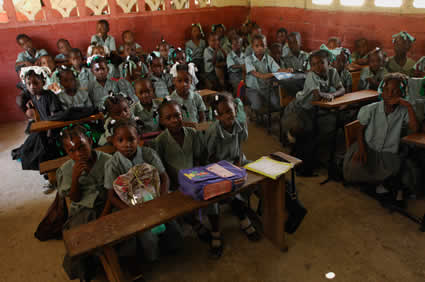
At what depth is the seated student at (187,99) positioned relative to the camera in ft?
11.3

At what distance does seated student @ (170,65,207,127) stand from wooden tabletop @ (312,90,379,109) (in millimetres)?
1329

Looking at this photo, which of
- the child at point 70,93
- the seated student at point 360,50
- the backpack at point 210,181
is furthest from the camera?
the seated student at point 360,50

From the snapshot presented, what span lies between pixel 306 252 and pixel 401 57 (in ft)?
11.0

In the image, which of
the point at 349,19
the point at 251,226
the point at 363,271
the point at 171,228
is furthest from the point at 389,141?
the point at 349,19

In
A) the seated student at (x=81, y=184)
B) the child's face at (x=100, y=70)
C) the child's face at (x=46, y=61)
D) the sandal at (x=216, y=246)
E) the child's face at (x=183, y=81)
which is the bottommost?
the sandal at (x=216, y=246)

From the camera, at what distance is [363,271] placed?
7.35 feet

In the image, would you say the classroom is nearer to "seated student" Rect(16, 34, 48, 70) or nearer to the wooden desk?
the wooden desk

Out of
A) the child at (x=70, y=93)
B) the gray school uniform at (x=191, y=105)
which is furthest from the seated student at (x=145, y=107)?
the child at (x=70, y=93)

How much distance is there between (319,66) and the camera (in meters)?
3.70

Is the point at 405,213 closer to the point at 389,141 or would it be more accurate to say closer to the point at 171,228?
the point at 389,141

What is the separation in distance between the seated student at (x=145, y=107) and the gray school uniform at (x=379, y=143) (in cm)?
208

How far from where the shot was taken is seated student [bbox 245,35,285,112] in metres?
4.99

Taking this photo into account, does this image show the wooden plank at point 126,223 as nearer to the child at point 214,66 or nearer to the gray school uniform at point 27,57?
the child at point 214,66

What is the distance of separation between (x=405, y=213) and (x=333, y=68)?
6.32 ft
